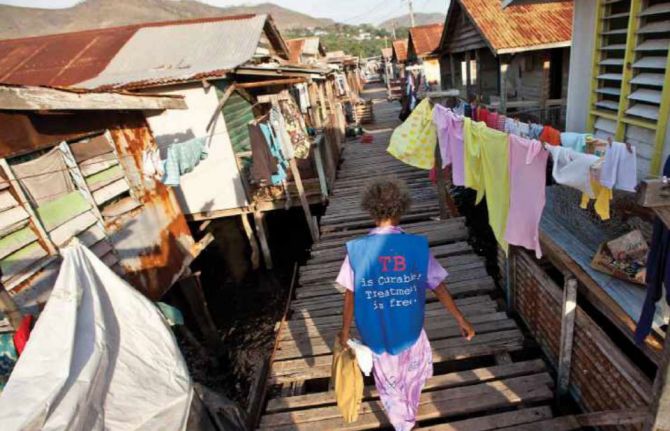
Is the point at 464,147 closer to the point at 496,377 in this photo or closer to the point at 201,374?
the point at 496,377

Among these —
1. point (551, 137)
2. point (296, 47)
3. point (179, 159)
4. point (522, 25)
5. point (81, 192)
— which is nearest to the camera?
point (551, 137)

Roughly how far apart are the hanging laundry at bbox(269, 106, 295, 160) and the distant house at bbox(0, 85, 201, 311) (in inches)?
69.1

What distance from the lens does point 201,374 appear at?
7.21 meters

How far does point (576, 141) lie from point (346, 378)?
108 inches

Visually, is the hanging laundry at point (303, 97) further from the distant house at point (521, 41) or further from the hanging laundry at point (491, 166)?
the hanging laundry at point (491, 166)

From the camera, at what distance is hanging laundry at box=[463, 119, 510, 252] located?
143 inches

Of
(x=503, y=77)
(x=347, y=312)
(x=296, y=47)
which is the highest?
(x=296, y=47)

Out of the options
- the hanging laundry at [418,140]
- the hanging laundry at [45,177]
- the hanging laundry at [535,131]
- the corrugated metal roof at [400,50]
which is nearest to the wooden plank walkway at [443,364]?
the hanging laundry at [418,140]

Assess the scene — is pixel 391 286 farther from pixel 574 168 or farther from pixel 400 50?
pixel 400 50

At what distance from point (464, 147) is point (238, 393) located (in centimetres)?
601

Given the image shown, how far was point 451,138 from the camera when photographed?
5.26 m

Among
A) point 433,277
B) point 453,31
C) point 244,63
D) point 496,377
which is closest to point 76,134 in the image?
point 244,63

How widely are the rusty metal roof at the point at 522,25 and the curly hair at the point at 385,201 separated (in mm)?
8566

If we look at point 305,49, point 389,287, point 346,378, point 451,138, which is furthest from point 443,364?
point 305,49
